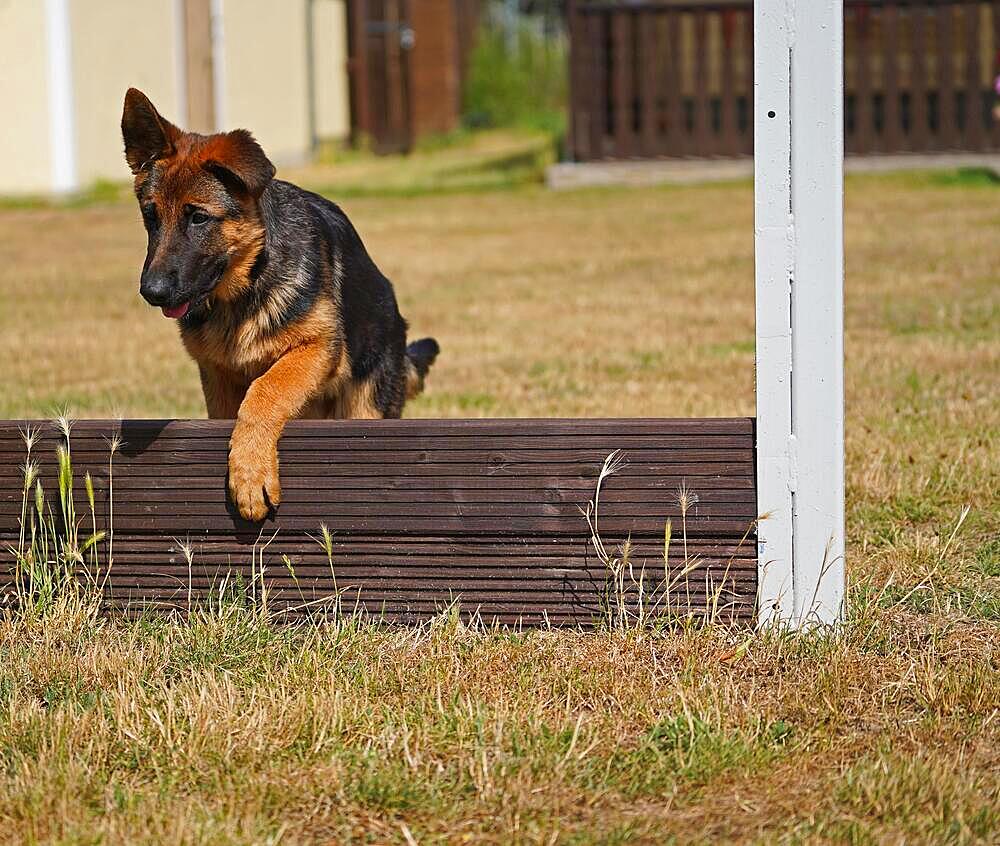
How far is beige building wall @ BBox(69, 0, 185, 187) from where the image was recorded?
15.2 m

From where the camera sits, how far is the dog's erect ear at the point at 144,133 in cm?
367

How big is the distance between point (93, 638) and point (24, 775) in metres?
0.71

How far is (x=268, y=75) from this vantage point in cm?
2008

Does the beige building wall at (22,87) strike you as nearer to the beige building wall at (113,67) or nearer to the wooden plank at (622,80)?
the beige building wall at (113,67)

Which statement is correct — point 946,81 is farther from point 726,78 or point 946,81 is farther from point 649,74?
point 649,74

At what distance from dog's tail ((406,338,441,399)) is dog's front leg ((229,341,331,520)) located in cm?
126

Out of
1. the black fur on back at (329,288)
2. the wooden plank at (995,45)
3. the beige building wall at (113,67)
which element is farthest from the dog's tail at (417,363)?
the beige building wall at (113,67)

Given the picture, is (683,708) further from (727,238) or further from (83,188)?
(83,188)

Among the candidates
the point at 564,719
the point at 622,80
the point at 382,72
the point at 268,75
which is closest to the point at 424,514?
the point at 564,719

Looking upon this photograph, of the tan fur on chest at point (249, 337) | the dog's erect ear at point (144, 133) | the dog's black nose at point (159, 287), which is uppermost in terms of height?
the dog's erect ear at point (144, 133)

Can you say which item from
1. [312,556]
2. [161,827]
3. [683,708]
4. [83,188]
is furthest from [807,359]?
[83,188]

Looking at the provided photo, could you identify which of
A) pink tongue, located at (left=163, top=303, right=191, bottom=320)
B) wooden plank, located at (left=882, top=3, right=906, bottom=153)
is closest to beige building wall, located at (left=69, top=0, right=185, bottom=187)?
wooden plank, located at (left=882, top=3, right=906, bottom=153)

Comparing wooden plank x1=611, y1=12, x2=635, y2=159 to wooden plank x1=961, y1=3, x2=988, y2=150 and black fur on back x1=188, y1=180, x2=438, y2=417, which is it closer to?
wooden plank x1=961, y1=3, x2=988, y2=150

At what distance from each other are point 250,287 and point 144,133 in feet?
1.53
